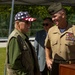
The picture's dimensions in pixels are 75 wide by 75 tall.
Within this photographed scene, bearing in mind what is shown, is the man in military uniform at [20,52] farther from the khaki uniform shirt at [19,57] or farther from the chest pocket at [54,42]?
the chest pocket at [54,42]

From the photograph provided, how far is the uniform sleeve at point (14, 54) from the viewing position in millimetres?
3729

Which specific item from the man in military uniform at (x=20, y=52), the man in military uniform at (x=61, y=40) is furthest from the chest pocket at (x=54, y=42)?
the man in military uniform at (x=20, y=52)

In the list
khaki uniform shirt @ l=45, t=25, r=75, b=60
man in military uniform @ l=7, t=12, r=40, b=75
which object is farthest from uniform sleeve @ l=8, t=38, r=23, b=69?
khaki uniform shirt @ l=45, t=25, r=75, b=60

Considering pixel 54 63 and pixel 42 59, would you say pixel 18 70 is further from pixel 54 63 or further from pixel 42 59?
pixel 42 59

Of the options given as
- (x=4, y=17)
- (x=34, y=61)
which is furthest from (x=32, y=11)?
(x=34, y=61)

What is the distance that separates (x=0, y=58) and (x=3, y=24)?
9.08m

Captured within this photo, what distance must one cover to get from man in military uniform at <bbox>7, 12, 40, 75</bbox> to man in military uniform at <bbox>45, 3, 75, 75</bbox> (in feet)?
2.04

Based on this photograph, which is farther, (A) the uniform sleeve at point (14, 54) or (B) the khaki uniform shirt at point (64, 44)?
(B) the khaki uniform shirt at point (64, 44)

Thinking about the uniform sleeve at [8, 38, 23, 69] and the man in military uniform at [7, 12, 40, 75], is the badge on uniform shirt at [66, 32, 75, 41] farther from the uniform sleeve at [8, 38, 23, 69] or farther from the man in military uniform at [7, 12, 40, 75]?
the uniform sleeve at [8, 38, 23, 69]

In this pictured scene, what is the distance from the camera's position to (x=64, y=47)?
443 centimetres

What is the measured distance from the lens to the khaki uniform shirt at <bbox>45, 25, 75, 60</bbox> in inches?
174

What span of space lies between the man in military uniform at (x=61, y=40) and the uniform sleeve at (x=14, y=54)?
0.87 meters

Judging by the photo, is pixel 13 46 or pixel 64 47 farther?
pixel 64 47

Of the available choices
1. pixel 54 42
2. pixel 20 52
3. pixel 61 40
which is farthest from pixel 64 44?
pixel 20 52
